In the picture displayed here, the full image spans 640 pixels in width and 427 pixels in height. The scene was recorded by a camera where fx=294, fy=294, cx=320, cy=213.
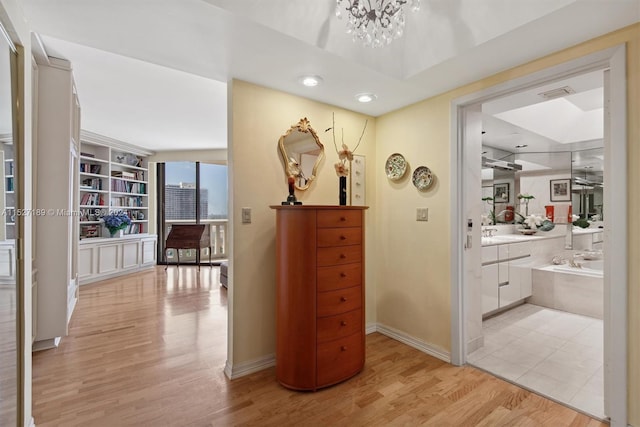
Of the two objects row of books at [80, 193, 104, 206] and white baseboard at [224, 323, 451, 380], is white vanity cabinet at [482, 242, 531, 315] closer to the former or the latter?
white baseboard at [224, 323, 451, 380]

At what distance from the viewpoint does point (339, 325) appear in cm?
210

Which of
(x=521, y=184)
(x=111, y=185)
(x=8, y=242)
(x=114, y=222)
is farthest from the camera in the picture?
(x=111, y=185)

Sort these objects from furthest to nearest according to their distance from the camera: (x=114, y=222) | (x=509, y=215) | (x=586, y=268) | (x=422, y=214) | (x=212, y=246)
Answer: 1. (x=212, y=246)
2. (x=114, y=222)
3. (x=509, y=215)
4. (x=586, y=268)
5. (x=422, y=214)

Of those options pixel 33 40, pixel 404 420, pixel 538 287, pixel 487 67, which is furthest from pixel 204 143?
pixel 538 287

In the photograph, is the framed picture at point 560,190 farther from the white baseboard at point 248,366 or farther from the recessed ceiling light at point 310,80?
the white baseboard at point 248,366

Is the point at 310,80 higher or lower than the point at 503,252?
higher

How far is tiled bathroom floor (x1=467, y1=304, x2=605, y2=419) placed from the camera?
1.99m

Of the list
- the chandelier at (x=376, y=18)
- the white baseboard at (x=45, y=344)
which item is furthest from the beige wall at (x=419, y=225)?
the white baseboard at (x=45, y=344)

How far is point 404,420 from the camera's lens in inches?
67.5

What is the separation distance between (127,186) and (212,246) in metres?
2.13

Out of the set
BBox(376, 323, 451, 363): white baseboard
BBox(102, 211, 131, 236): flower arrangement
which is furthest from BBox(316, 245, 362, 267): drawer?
BBox(102, 211, 131, 236): flower arrangement

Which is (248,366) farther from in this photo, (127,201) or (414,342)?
(127,201)

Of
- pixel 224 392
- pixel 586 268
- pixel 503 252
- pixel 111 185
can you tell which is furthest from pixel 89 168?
pixel 586 268

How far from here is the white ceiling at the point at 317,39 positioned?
57.5 inches
